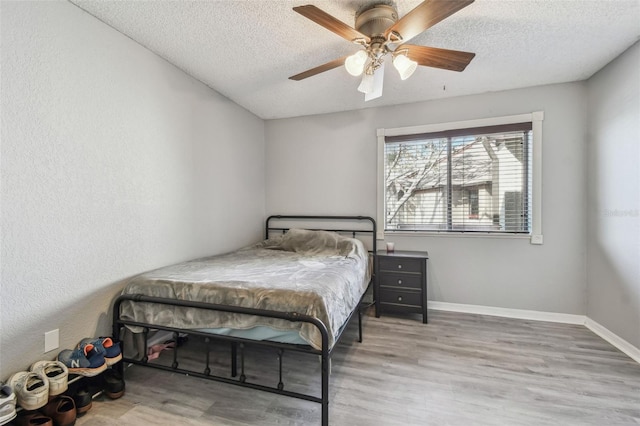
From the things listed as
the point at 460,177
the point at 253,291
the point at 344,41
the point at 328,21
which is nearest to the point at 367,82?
the point at 344,41

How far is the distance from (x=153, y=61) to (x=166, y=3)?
2.26 ft

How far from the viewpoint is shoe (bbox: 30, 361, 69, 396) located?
1471 mm

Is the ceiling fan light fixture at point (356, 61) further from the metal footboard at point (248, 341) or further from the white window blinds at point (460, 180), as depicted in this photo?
the white window blinds at point (460, 180)

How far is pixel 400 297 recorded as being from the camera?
3000 millimetres

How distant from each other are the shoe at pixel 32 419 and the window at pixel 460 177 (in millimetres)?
3184

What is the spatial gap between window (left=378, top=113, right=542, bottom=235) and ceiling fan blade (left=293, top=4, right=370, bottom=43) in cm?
186

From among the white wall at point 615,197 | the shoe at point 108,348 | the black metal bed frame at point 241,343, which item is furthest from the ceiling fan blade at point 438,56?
the shoe at point 108,348

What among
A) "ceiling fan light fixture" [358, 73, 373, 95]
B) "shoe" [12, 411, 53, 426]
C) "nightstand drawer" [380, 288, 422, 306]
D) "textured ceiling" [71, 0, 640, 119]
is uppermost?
"textured ceiling" [71, 0, 640, 119]

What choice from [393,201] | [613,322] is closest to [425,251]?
[393,201]

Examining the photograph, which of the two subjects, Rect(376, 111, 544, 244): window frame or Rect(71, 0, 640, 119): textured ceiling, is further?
Rect(376, 111, 544, 244): window frame

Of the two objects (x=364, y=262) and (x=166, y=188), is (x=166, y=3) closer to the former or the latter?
(x=166, y=188)

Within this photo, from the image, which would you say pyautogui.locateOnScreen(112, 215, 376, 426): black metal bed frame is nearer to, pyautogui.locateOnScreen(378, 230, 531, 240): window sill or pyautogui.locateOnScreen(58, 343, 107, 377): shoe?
pyautogui.locateOnScreen(58, 343, 107, 377): shoe

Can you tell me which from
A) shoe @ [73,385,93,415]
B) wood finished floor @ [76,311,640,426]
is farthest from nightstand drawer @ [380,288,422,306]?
shoe @ [73,385,93,415]

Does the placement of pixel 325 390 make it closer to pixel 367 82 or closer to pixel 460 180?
pixel 367 82
